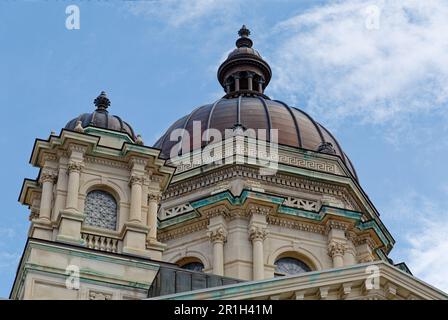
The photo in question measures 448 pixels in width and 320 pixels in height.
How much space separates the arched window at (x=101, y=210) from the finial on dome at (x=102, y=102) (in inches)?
204

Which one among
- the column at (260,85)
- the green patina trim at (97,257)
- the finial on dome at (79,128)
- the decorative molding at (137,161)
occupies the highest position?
the column at (260,85)

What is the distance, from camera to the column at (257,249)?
145 feet

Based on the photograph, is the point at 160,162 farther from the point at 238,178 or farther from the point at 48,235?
the point at 238,178

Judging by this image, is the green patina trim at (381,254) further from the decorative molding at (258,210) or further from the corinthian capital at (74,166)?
the corinthian capital at (74,166)

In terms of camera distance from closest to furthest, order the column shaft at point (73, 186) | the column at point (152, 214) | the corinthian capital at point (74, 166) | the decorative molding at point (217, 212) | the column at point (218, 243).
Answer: the column shaft at point (73, 186) < the corinthian capital at point (74, 166) < the column at point (152, 214) < the column at point (218, 243) < the decorative molding at point (217, 212)

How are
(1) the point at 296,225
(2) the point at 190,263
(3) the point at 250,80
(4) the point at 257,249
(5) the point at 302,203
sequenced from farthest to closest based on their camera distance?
(3) the point at 250,80, (5) the point at 302,203, (1) the point at 296,225, (2) the point at 190,263, (4) the point at 257,249

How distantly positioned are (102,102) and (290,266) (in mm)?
10869

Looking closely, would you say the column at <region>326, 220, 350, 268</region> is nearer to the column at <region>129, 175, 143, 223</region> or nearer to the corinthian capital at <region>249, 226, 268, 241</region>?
the corinthian capital at <region>249, 226, 268, 241</region>

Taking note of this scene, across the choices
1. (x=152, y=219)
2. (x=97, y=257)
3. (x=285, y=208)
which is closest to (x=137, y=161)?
(x=152, y=219)

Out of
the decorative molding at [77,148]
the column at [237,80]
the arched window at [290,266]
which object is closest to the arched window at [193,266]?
the arched window at [290,266]

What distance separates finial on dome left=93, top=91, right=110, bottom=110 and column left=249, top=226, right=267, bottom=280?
8.37 metres

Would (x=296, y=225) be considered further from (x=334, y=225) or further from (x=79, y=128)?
(x=79, y=128)

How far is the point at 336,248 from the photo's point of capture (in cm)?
4653

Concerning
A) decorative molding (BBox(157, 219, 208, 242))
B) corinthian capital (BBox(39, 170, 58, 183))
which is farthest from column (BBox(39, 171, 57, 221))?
decorative molding (BBox(157, 219, 208, 242))
